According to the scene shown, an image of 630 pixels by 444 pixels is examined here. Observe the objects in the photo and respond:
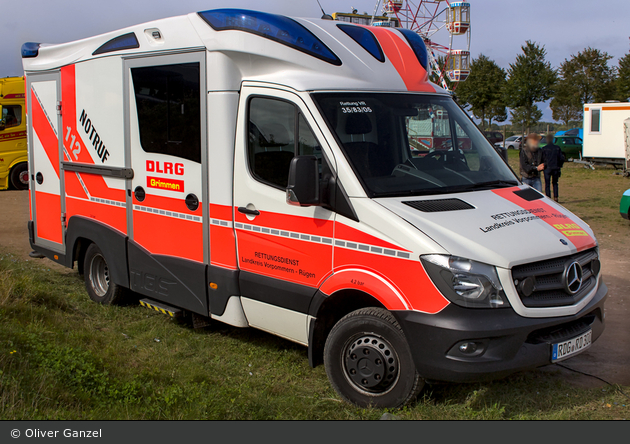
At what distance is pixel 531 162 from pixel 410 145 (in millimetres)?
8212

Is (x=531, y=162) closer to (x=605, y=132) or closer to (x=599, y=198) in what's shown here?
(x=599, y=198)

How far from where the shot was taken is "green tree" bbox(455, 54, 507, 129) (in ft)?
147

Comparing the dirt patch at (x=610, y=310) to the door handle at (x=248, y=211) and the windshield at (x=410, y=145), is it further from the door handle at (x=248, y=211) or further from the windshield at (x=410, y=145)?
the door handle at (x=248, y=211)

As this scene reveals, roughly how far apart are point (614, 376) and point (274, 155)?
3.35 meters

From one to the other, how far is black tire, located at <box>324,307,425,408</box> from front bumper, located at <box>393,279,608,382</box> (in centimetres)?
12

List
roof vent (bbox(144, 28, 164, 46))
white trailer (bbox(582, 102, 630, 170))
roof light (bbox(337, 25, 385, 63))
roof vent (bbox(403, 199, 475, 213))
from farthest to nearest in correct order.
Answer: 1. white trailer (bbox(582, 102, 630, 170))
2. roof vent (bbox(144, 28, 164, 46))
3. roof light (bbox(337, 25, 385, 63))
4. roof vent (bbox(403, 199, 475, 213))

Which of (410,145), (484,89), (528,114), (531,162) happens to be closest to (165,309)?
(410,145)

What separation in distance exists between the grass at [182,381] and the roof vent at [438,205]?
1.30m

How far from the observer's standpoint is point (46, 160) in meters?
7.36

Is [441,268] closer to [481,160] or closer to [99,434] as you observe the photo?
[481,160]

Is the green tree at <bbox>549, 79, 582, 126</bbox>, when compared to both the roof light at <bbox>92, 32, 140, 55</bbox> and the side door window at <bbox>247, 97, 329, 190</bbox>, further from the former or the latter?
the side door window at <bbox>247, 97, 329, 190</bbox>

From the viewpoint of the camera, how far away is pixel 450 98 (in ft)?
17.7

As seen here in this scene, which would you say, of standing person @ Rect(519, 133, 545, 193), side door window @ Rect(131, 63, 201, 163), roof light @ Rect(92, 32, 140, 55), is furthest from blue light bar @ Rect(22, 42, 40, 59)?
standing person @ Rect(519, 133, 545, 193)

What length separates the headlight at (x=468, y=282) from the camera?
367 centimetres
